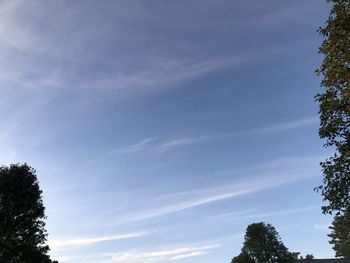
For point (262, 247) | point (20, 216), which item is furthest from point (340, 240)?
point (20, 216)

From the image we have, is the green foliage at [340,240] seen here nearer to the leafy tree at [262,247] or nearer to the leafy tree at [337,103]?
the leafy tree at [262,247]

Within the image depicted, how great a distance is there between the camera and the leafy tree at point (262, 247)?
89438mm

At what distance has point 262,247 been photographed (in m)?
90.2

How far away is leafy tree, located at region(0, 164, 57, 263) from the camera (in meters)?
36.4

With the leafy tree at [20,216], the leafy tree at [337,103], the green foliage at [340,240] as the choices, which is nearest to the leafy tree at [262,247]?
the green foliage at [340,240]

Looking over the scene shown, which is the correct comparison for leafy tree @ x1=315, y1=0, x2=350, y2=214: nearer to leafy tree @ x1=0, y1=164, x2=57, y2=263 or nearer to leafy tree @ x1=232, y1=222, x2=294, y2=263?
leafy tree @ x1=0, y1=164, x2=57, y2=263

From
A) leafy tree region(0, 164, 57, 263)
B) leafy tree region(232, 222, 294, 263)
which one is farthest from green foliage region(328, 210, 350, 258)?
leafy tree region(0, 164, 57, 263)

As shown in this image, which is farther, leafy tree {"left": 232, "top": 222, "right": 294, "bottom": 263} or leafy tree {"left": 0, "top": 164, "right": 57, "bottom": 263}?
leafy tree {"left": 232, "top": 222, "right": 294, "bottom": 263}

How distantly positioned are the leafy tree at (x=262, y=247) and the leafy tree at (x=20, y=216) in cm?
6343

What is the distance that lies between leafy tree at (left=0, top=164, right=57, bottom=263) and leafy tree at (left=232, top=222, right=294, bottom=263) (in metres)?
63.4

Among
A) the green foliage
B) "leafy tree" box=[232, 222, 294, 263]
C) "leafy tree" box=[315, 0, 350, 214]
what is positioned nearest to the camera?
"leafy tree" box=[315, 0, 350, 214]

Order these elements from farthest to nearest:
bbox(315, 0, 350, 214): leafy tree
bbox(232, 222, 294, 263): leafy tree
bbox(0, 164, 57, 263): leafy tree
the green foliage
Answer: the green foliage
bbox(232, 222, 294, 263): leafy tree
bbox(0, 164, 57, 263): leafy tree
bbox(315, 0, 350, 214): leafy tree

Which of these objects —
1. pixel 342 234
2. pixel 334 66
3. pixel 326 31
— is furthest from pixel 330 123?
pixel 342 234

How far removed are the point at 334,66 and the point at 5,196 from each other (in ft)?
112
